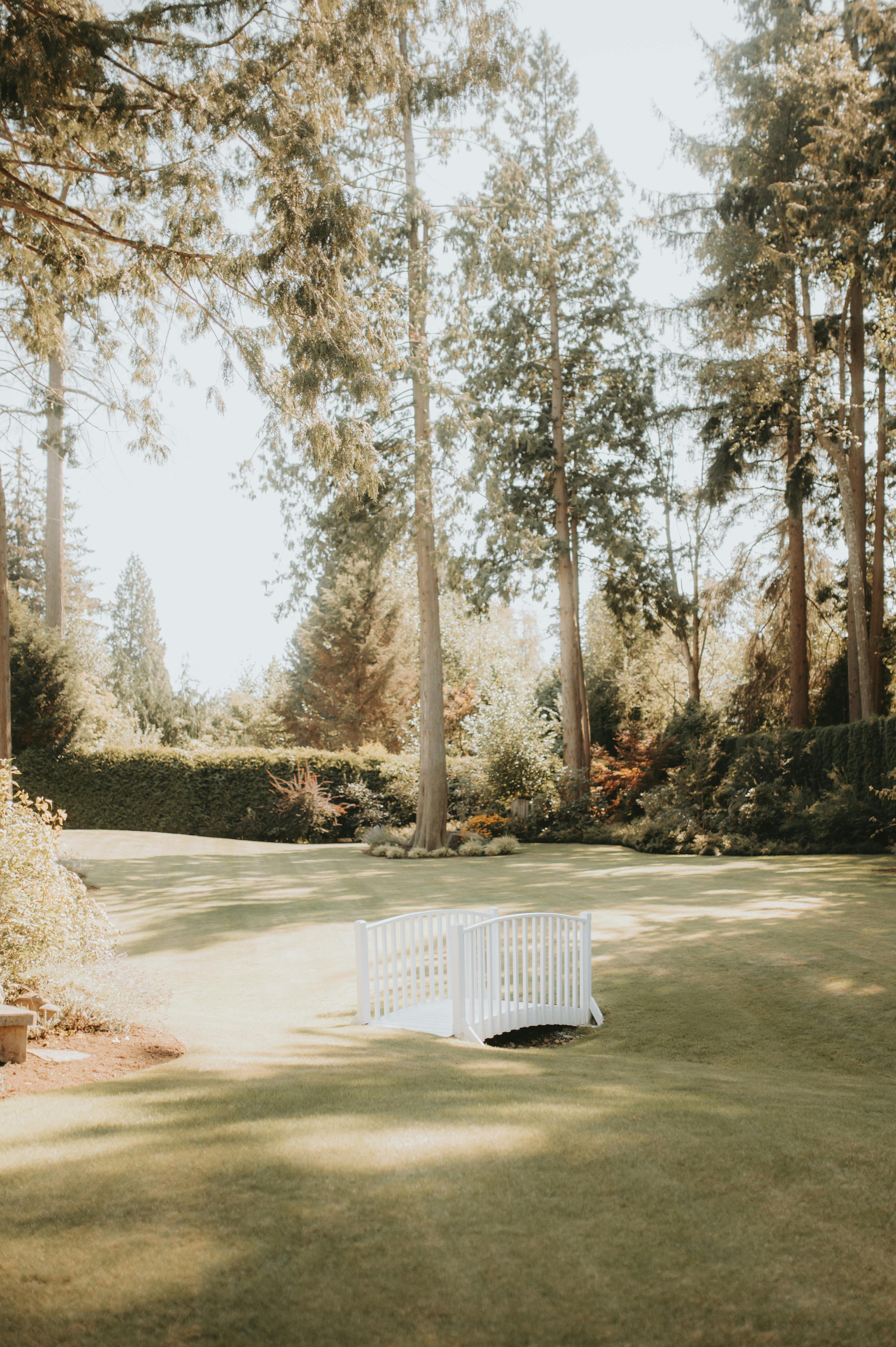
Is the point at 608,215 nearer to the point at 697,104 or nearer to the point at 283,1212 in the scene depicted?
the point at 697,104

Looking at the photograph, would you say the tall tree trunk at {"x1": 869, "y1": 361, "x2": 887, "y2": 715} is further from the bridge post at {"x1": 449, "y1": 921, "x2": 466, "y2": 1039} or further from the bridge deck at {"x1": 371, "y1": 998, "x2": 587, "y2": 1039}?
the bridge post at {"x1": 449, "y1": 921, "x2": 466, "y2": 1039}

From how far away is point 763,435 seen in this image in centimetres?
1942

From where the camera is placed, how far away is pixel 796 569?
19641 millimetres

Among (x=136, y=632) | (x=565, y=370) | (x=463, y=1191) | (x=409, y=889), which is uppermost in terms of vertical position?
(x=565, y=370)

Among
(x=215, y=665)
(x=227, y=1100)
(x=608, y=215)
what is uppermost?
(x=608, y=215)

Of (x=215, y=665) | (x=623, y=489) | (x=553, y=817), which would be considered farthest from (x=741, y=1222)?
(x=215, y=665)

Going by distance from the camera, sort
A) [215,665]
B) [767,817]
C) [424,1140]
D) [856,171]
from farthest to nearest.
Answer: [215,665]
[767,817]
[856,171]
[424,1140]

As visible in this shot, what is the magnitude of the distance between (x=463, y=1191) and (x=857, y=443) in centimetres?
1818

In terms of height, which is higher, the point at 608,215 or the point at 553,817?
the point at 608,215

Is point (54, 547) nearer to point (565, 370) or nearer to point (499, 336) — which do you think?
point (499, 336)

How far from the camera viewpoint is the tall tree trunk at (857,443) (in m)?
18.1

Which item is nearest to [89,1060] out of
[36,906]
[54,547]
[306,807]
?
[36,906]

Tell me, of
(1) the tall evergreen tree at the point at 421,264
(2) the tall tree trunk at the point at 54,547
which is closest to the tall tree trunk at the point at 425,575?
(1) the tall evergreen tree at the point at 421,264

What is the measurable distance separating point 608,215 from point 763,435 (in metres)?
7.30
